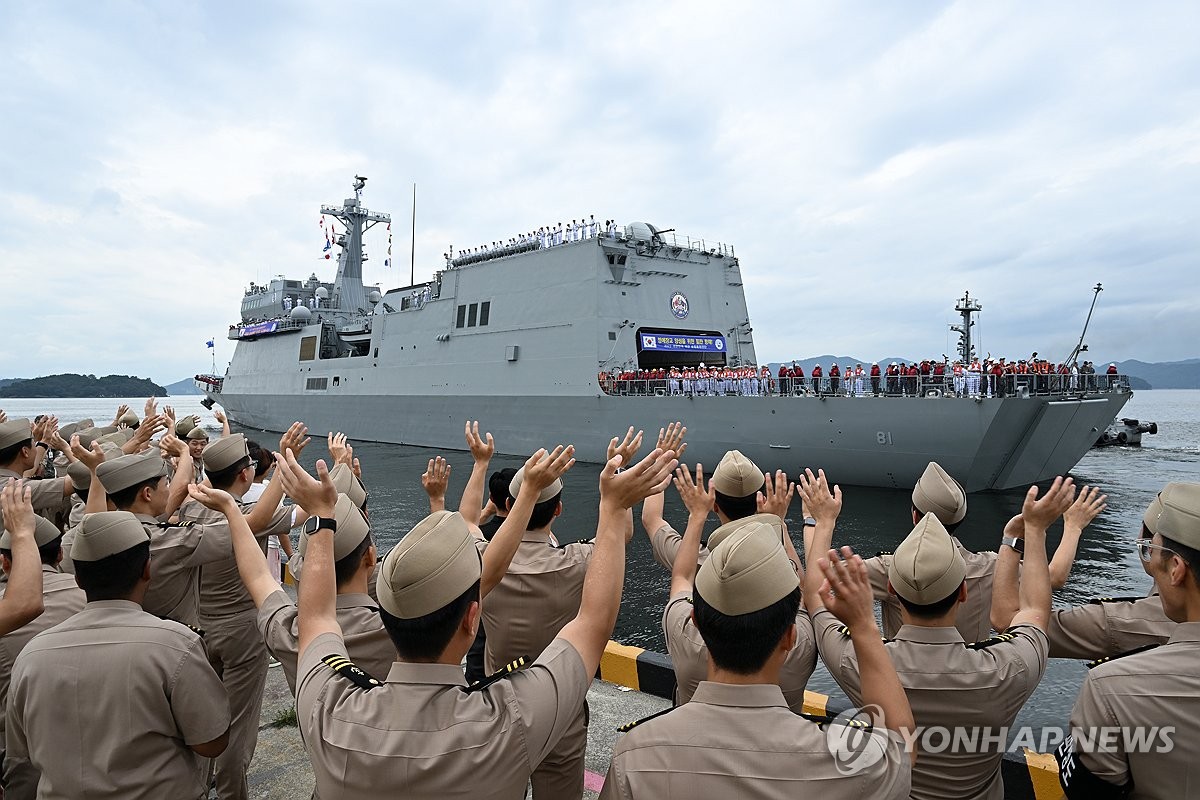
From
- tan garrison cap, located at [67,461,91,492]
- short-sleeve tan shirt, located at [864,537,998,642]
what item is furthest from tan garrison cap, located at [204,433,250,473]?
short-sleeve tan shirt, located at [864,537,998,642]

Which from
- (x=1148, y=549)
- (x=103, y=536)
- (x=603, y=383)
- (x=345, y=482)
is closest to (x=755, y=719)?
(x=1148, y=549)

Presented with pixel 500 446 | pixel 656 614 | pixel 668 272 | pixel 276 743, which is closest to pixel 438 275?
pixel 500 446

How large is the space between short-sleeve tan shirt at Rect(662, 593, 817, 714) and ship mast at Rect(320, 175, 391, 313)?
29089 mm

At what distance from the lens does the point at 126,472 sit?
8.59 feet

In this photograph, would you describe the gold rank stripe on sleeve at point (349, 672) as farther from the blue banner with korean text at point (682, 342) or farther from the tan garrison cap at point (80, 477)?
the blue banner with korean text at point (682, 342)

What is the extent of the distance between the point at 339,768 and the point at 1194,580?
6.49ft

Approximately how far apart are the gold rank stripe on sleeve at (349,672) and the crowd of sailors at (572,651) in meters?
0.01

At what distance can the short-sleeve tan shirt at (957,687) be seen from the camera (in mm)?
1746

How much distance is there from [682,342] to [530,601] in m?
16.7

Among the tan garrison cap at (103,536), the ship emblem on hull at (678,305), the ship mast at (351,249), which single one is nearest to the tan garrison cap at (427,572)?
the tan garrison cap at (103,536)

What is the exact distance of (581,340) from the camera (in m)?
17.9

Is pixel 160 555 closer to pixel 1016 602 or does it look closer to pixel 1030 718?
pixel 1016 602

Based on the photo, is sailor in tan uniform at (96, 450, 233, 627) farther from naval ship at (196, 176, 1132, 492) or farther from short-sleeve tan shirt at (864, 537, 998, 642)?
naval ship at (196, 176, 1132, 492)

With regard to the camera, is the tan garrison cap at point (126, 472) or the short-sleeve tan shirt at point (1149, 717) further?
the tan garrison cap at point (126, 472)
